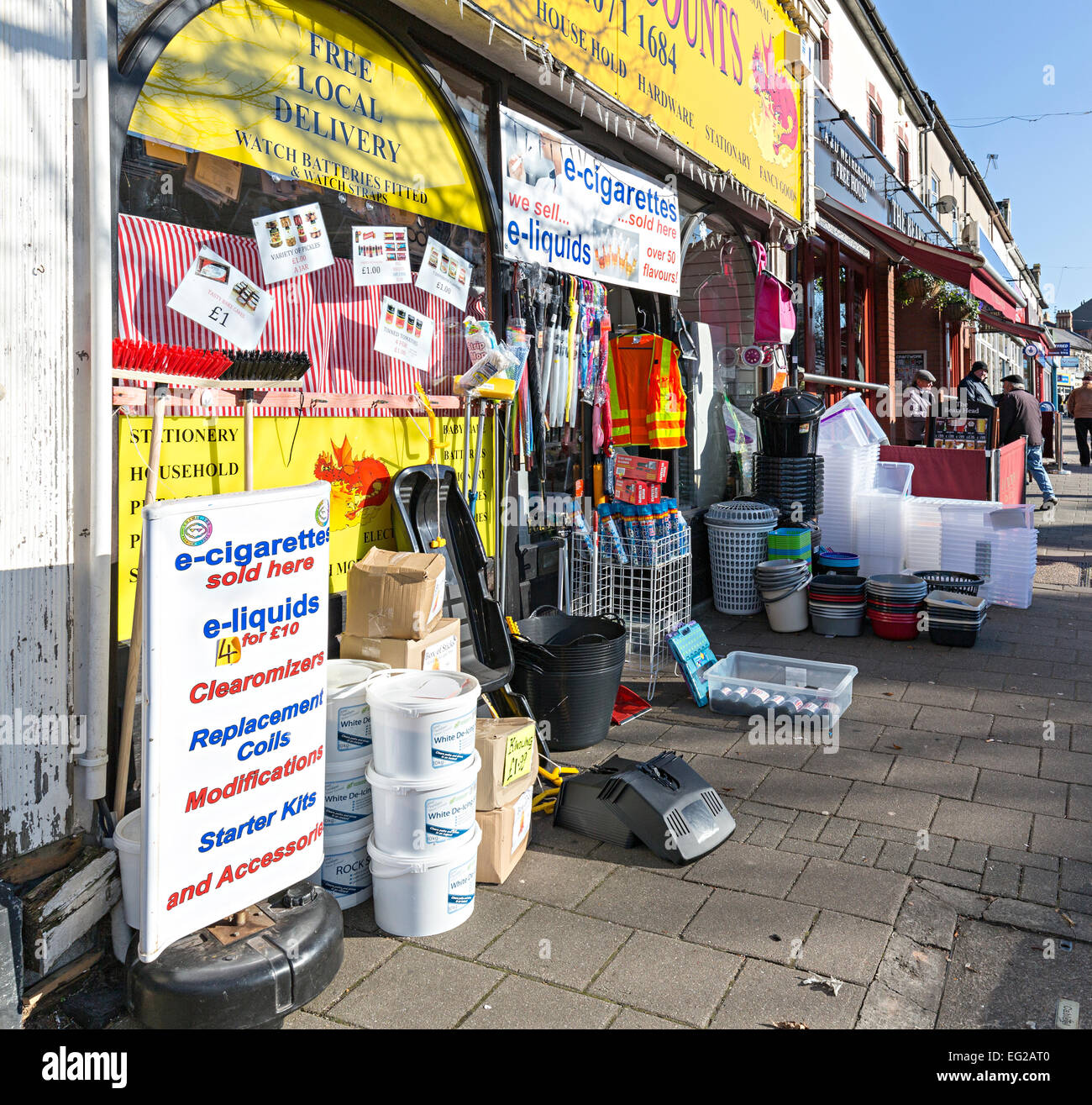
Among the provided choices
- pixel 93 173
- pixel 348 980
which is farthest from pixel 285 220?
pixel 348 980

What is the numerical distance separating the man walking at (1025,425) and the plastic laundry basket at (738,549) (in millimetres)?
7478

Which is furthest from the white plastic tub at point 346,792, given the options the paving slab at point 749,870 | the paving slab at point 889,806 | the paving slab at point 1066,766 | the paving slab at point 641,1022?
the paving slab at point 1066,766

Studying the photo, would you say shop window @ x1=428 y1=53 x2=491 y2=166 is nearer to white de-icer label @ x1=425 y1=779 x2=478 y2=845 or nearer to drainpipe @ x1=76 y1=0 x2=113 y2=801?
drainpipe @ x1=76 y1=0 x2=113 y2=801

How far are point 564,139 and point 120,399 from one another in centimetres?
355

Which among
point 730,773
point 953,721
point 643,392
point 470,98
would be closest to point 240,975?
point 730,773

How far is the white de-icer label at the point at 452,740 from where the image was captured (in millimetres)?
2928

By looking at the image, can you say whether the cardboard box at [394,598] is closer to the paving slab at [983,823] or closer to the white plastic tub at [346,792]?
the white plastic tub at [346,792]

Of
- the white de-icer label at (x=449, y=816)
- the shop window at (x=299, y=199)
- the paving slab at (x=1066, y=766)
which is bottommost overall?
the paving slab at (x=1066, y=766)

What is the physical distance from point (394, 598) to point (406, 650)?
0.21m

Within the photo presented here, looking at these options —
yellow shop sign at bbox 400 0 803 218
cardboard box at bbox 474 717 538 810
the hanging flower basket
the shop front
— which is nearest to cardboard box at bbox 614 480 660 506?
the shop front

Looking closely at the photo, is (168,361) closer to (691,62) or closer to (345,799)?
(345,799)

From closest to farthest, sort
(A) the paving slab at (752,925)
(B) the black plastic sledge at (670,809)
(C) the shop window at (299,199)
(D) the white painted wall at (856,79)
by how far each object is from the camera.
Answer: (A) the paving slab at (752,925), (C) the shop window at (299,199), (B) the black plastic sledge at (670,809), (D) the white painted wall at (856,79)

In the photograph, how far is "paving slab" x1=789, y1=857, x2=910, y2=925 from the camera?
314cm

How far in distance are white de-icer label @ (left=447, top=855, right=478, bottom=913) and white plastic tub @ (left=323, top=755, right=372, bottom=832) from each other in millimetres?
382
